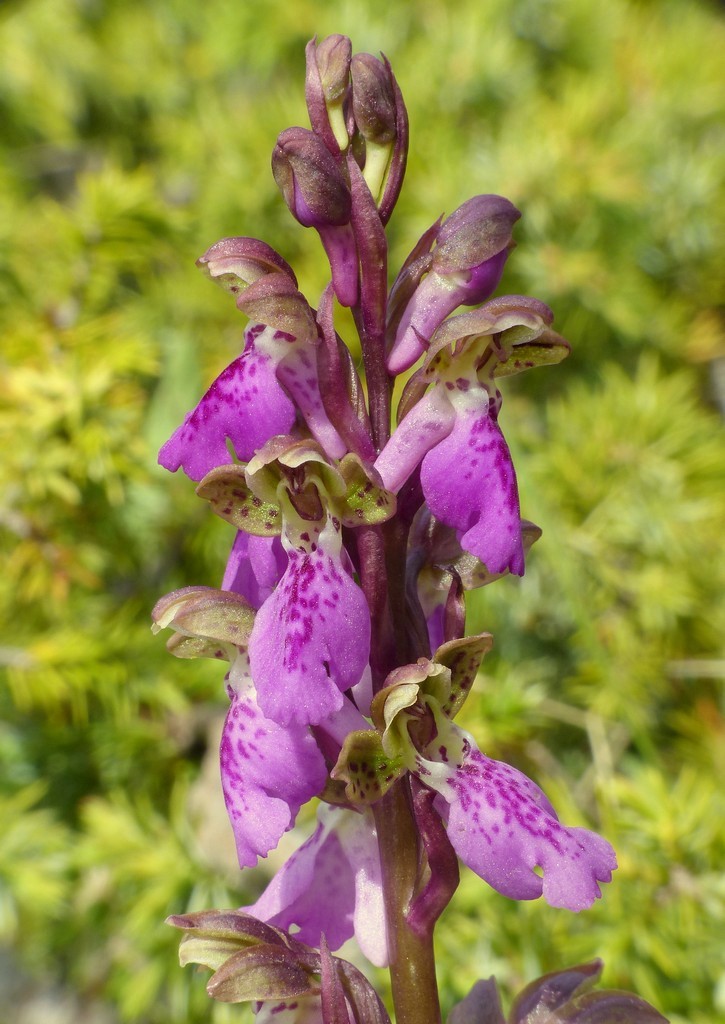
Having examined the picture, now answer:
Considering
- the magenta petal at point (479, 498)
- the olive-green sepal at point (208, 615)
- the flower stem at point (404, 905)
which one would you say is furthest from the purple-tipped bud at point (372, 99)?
the flower stem at point (404, 905)

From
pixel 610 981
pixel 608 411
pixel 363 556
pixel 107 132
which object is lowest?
pixel 610 981

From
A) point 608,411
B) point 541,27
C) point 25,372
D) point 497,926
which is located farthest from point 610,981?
point 541,27

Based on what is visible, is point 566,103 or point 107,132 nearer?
point 566,103

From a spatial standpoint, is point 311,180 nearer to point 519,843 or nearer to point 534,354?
point 534,354

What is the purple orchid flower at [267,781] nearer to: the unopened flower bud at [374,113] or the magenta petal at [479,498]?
the magenta petal at [479,498]

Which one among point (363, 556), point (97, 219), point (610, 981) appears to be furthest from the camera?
point (97, 219)

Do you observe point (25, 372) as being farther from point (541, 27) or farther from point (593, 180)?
point (541, 27)

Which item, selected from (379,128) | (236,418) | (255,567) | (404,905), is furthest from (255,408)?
(404,905)
